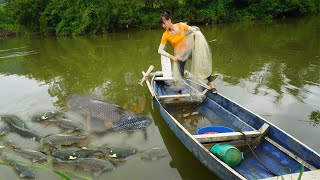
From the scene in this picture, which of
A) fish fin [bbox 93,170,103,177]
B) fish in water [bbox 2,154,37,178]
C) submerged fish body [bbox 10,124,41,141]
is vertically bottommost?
fish fin [bbox 93,170,103,177]

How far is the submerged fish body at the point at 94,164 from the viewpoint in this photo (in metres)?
4.71

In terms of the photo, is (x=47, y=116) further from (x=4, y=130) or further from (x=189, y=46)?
(x=189, y=46)

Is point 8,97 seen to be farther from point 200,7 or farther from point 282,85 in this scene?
point 200,7

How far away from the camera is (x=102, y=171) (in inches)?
184

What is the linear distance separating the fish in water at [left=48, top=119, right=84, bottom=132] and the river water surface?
7.0 inches

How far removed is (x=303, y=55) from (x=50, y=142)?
8973mm

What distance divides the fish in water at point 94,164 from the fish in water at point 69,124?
133 cm

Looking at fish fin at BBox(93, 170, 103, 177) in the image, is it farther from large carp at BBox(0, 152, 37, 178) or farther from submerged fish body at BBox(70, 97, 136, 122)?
submerged fish body at BBox(70, 97, 136, 122)

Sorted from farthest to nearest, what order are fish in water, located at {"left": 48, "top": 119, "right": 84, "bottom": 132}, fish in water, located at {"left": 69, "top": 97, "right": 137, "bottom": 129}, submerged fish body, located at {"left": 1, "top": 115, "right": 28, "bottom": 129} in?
fish in water, located at {"left": 69, "top": 97, "right": 137, "bottom": 129}
submerged fish body, located at {"left": 1, "top": 115, "right": 28, "bottom": 129}
fish in water, located at {"left": 48, "top": 119, "right": 84, "bottom": 132}

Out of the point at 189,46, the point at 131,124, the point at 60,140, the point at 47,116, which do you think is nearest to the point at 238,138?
the point at 189,46

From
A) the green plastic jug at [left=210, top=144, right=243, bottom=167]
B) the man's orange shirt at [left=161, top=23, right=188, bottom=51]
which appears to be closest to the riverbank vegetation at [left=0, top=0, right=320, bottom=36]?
the man's orange shirt at [left=161, top=23, right=188, bottom=51]

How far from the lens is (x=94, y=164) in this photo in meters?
4.76

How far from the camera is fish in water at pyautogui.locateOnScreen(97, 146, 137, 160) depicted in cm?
503

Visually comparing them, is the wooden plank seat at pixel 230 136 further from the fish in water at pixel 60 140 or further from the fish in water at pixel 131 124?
the fish in water at pixel 60 140
